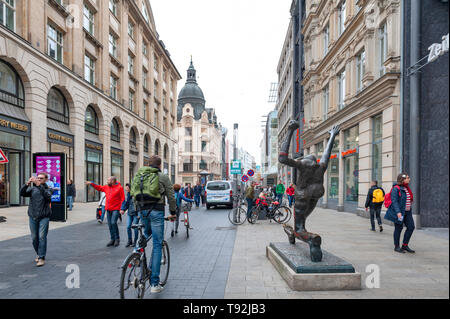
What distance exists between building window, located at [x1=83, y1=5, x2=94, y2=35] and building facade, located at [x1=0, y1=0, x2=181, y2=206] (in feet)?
0.24

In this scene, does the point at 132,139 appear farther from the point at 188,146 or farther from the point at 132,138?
the point at 188,146

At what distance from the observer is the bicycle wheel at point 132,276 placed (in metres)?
3.74

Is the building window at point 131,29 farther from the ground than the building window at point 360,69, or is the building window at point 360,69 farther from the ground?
the building window at point 131,29

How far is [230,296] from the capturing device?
4195 mm

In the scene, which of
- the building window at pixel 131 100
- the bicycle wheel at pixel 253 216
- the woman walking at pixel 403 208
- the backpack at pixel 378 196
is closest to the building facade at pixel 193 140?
the building window at pixel 131 100

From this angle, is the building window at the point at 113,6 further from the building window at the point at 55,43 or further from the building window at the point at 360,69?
the building window at the point at 360,69

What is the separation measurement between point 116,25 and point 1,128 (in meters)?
17.2

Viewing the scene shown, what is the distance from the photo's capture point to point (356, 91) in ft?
50.6

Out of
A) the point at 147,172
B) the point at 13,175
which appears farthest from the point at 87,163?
the point at 147,172

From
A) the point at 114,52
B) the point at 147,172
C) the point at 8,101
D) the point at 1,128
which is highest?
the point at 114,52

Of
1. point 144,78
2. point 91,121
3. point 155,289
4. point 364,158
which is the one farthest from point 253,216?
point 144,78

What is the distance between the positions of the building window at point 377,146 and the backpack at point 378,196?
289cm

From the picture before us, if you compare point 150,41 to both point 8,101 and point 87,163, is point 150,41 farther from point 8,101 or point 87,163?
point 8,101

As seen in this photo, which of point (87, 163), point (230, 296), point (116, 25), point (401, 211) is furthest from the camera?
point (116, 25)
